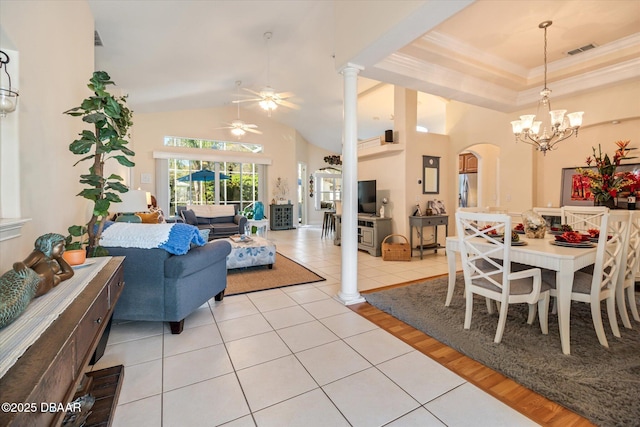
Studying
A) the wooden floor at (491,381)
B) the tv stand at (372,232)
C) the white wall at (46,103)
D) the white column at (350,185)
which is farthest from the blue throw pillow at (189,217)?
the wooden floor at (491,381)

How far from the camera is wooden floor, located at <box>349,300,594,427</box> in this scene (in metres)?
1.47

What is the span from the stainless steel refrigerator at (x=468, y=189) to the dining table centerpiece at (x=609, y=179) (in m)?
3.78

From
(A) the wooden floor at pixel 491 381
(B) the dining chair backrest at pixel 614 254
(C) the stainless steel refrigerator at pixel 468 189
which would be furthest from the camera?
(C) the stainless steel refrigerator at pixel 468 189

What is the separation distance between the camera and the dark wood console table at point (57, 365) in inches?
24.4

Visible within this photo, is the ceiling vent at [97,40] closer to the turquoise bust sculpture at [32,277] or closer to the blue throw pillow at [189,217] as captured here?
the turquoise bust sculpture at [32,277]

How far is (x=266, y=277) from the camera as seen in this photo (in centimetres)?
389

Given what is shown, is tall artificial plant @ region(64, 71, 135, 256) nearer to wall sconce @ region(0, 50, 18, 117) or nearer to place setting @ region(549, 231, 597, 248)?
wall sconce @ region(0, 50, 18, 117)

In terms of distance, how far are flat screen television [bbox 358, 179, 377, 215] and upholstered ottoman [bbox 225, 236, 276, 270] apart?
2231 mm

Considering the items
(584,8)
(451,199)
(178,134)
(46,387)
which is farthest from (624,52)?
(178,134)

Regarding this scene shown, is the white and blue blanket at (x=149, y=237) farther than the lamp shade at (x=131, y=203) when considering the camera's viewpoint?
No

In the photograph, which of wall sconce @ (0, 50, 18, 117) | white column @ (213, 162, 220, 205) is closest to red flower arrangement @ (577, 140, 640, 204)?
wall sconce @ (0, 50, 18, 117)

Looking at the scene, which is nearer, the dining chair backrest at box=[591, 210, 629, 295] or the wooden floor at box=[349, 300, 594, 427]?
the wooden floor at box=[349, 300, 594, 427]

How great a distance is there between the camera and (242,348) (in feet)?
6.96

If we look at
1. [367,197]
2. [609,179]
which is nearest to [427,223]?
[367,197]
